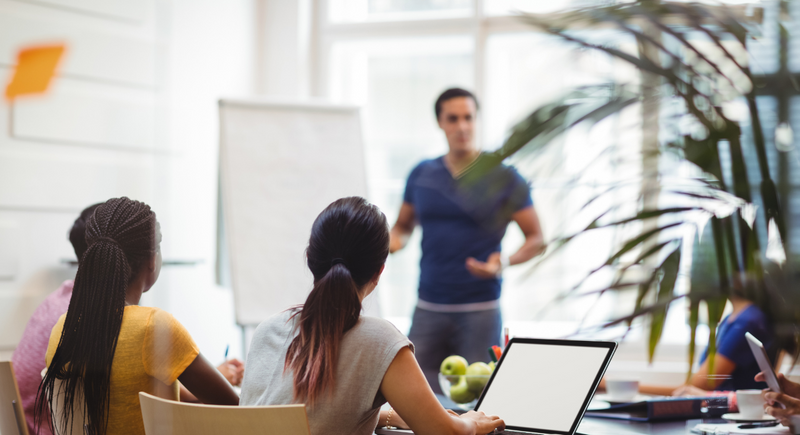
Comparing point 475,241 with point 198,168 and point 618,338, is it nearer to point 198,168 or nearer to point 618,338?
point 198,168

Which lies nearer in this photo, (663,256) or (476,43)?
(663,256)

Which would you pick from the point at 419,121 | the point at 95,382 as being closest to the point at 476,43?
the point at 419,121

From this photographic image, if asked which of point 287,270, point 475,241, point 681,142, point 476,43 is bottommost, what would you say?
point 287,270

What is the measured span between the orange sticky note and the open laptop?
1149 mm

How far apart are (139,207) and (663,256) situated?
113 cm

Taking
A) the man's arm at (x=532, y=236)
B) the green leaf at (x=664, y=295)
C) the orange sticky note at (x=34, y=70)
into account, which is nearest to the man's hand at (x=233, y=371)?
the orange sticky note at (x=34, y=70)

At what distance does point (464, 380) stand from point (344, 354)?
0.44 m

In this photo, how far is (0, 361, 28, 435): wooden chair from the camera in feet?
4.06

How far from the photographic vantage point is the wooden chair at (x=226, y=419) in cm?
90

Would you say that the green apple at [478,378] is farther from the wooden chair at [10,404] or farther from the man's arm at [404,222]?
the man's arm at [404,222]

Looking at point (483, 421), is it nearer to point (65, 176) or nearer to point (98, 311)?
point (98, 311)

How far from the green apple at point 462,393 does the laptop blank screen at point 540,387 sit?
192 mm

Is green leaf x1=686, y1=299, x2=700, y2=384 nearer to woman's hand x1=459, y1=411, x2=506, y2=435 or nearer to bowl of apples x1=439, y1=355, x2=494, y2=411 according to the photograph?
woman's hand x1=459, y1=411, x2=506, y2=435

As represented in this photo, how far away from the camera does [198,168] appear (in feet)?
8.54
